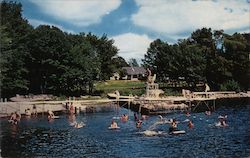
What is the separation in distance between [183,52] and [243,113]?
1532 cm

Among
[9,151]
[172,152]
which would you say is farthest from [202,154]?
[9,151]

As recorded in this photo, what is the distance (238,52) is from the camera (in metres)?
Result: 50.1

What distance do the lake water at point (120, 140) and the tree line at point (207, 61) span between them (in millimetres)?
12313

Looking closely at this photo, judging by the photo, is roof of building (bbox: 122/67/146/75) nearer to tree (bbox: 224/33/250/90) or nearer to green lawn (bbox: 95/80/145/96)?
green lawn (bbox: 95/80/145/96)

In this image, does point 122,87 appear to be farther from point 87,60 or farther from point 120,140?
point 120,140

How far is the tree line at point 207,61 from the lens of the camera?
47.8 meters

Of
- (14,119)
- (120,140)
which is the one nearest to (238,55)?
(14,119)

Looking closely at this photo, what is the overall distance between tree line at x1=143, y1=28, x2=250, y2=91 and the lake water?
1231 centimetres

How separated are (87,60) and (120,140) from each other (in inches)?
1013

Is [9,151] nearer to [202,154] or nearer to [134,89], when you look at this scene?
[202,154]

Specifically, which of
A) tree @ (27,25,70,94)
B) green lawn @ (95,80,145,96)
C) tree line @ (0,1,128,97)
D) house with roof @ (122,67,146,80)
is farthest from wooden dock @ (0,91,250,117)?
house with roof @ (122,67,146,80)

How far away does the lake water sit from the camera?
21.6 meters

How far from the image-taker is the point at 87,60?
5022cm

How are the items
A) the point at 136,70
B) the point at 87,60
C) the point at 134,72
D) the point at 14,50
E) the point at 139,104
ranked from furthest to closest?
the point at 134,72 → the point at 136,70 → the point at 87,60 → the point at 139,104 → the point at 14,50
